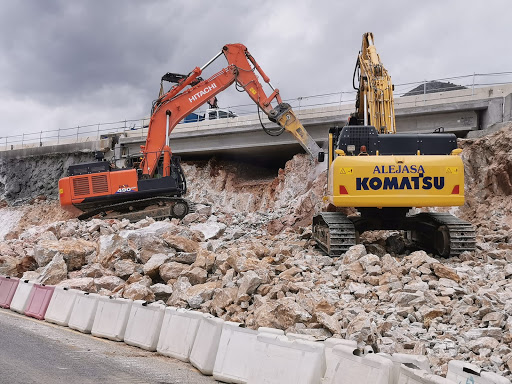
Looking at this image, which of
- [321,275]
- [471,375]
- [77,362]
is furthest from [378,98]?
[471,375]

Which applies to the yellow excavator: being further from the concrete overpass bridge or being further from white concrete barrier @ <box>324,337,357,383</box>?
the concrete overpass bridge

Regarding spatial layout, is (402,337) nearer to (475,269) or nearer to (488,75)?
(475,269)

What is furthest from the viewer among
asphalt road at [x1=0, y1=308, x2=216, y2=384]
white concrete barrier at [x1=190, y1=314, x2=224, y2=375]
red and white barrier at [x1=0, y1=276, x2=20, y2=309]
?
red and white barrier at [x1=0, y1=276, x2=20, y2=309]

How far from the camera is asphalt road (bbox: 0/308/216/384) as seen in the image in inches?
213

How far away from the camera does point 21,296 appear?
1009 centimetres

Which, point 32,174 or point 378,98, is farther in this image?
point 32,174

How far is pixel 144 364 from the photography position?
6.24 m

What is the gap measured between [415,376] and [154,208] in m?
15.2

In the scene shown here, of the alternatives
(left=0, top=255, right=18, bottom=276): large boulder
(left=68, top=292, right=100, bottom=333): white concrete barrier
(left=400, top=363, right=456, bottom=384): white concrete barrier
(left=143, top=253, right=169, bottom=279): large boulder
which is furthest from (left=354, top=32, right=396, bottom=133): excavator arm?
(left=0, top=255, right=18, bottom=276): large boulder

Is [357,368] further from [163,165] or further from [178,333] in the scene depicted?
[163,165]

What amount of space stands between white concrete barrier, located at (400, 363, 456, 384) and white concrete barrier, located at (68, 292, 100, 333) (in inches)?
216

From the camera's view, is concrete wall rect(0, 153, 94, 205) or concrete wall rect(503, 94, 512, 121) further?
concrete wall rect(0, 153, 94, 205)

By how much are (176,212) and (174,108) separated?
12.0 feet

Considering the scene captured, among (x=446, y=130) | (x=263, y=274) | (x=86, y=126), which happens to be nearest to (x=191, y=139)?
(x=86, y=126)
